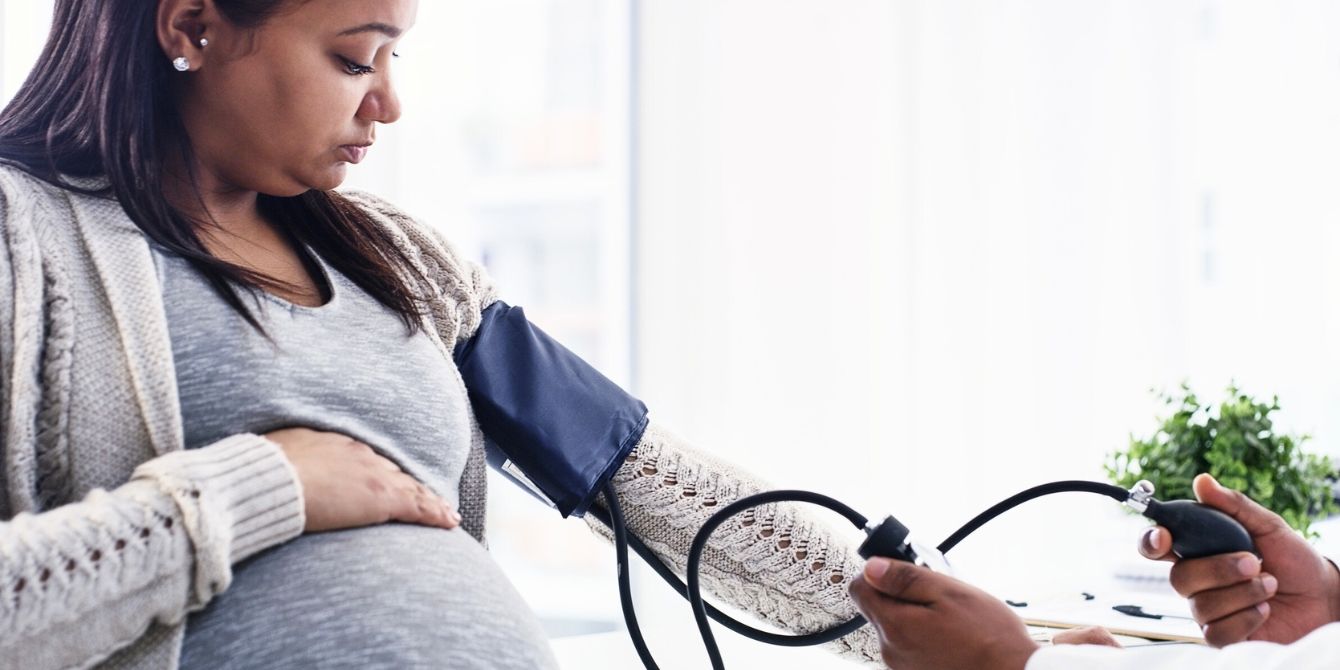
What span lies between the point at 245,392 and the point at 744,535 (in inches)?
18.3

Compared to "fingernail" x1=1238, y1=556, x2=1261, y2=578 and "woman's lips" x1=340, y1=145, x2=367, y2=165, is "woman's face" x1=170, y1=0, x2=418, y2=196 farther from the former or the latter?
"fingernail" x1=1238, y1=556, x2=1261, y2=578

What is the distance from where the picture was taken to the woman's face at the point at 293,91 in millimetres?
853

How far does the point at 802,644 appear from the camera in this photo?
1032mm

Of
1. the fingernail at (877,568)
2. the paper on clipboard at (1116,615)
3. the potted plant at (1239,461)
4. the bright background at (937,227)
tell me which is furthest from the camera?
A: the bright background at (937,227)

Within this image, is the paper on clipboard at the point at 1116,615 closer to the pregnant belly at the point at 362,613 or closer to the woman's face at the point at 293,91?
the pregnant belly at the point at 362,613

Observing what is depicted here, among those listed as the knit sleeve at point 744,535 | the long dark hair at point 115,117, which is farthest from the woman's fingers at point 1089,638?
the long dark hair at point 115,117

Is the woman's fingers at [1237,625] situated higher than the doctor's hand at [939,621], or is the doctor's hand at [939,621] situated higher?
the doctor's hand at [939,621]

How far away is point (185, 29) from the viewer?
0.86 meters

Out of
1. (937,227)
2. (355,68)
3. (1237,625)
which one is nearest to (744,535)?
(1237,625)

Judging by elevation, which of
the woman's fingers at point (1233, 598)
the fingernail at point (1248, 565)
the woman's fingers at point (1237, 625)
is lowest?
the woman's fingers at point (1237, 625)

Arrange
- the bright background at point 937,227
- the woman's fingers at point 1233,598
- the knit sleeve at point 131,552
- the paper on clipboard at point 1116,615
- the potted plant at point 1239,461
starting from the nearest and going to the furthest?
the knit sleeve at point 131,552
the woman's fingers at point 1233,598
the paper on clipboard at point 1116,615
the potted plant at point 1239,461
the bright background at point 937,227

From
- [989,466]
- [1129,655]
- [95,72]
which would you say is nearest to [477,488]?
[95,72]

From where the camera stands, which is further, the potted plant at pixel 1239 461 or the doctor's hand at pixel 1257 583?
the potted plant at pixel 1239 461

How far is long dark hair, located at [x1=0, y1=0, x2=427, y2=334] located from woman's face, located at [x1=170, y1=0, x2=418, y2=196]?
0.02 metres
